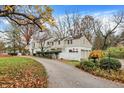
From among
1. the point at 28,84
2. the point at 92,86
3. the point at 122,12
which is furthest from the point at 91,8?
the point at 28,84

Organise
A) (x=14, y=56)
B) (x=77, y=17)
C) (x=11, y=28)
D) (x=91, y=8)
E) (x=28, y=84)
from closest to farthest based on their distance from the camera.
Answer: (x=28, y=84) → (x=91, y=8) → (x=77, y=17) → (x=11, y=28) → (x=14, y=56)

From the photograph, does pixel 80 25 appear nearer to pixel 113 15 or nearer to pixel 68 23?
pixel 68 23

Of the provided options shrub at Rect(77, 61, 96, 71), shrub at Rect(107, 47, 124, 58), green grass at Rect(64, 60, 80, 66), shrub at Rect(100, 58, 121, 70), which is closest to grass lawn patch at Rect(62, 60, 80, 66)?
green grass at Rect(64, 60, 80, 66)

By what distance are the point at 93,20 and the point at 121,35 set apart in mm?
1040

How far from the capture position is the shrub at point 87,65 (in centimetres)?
827

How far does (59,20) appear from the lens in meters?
7.52

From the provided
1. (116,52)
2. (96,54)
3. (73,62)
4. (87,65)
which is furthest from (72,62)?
(116,52)

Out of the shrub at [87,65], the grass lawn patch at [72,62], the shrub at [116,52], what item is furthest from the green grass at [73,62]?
the shrub at [116,52]

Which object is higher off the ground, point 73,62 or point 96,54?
point 96,54

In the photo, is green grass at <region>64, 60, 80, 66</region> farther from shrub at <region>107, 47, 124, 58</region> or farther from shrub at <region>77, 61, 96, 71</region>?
shrub at <region>107, 47, 124, 58</region>

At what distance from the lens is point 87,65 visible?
8453mm

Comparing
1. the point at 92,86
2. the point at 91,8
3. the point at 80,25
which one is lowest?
the point at 92,86

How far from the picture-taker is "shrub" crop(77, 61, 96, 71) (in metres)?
8.27

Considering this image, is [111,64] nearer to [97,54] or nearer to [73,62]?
[97,54]
